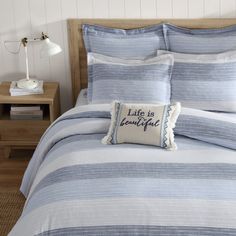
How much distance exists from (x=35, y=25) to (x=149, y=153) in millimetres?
1444

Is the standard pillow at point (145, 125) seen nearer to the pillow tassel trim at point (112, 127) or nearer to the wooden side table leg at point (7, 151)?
the pillow tassel trim at point (112, 127)

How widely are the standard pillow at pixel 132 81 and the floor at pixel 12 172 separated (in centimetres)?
66

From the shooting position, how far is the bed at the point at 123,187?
7.16ft

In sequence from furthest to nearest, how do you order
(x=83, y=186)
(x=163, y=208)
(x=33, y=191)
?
1. (x=33, y=191)
2. (x=83, y=186)
3. (x=163, y=208)

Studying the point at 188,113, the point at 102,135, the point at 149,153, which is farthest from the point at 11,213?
the point at 188,113

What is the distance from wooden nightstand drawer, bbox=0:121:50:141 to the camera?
143 inches

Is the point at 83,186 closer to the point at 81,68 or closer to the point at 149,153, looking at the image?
the point at 149,153

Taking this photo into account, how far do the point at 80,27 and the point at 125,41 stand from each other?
0.33 meters

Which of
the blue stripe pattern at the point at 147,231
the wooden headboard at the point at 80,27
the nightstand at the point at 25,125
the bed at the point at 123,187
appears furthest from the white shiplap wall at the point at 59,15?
the blue stripe pattern at the point at 147,231

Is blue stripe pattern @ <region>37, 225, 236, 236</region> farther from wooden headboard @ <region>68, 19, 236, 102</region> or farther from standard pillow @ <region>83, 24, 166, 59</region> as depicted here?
wooden headboard @ <region>68, 19, 236, 102</region>

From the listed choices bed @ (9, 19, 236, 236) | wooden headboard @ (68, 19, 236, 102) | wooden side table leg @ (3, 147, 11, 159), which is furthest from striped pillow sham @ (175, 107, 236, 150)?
wooden side table leg @ (3, 147, 11, 159)

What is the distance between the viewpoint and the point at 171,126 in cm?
285

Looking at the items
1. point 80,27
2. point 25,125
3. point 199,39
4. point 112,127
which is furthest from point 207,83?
point 25,125

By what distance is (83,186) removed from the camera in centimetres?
243
